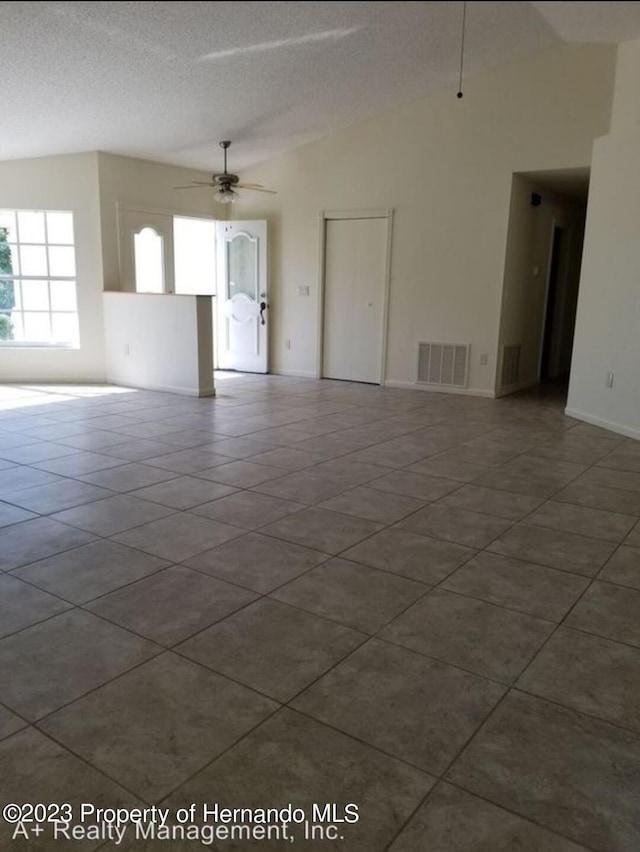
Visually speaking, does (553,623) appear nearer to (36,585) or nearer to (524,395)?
(36,585)

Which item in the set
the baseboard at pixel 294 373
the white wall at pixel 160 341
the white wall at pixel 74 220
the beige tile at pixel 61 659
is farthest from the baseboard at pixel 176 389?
the beige tile at pixel 61 659

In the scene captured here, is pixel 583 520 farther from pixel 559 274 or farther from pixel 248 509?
pixel 559 274

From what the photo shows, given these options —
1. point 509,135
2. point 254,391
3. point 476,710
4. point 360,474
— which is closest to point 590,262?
point 509,135

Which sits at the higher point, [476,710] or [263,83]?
[263,83]

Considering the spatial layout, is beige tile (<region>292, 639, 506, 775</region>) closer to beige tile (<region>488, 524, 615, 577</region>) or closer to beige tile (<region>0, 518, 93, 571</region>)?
beige tile (<region>488, 524, 615, 577</region>)

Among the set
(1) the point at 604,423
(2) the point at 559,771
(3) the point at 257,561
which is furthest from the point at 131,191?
(2) the point at 559,771

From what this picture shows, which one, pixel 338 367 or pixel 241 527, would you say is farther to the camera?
pixel 338 367

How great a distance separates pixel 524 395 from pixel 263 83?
13.7 ft

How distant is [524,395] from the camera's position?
713 cm

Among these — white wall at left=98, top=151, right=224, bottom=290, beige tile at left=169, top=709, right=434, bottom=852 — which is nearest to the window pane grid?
white wall at left=98, top=151, right=224, bottom=290

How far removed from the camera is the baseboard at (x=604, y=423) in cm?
503

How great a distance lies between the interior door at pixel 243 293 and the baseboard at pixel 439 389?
186 centimetres

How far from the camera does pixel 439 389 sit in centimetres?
719

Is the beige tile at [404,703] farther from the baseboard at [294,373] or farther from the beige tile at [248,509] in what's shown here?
the baseboard at [294,373]
